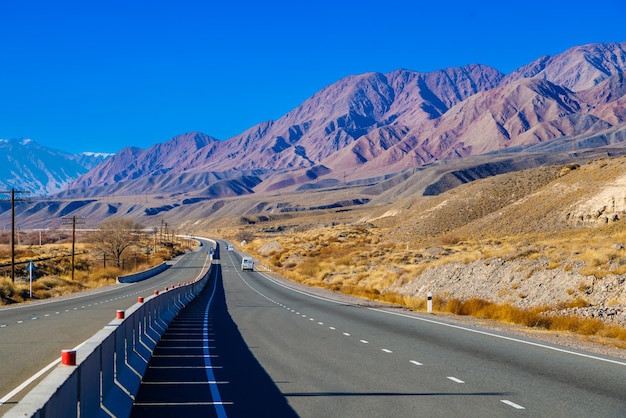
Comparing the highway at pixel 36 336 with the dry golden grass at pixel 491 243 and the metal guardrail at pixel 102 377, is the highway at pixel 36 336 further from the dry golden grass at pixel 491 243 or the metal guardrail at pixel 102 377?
the dry golden grass at pixel 491 243

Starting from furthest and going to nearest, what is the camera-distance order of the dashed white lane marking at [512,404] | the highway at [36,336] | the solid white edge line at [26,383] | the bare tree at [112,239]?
the bare tree at [112,239] < the highway at [36,336] < the solid white edge line at [26,383] < the dashed white lane marking at [512,404]

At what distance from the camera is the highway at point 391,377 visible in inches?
360

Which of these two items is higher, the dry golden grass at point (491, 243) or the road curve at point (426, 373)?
the dry golden grass at point (491, 243)

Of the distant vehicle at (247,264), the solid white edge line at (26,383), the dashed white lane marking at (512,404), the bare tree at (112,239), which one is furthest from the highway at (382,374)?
the bare tree at (112,239)

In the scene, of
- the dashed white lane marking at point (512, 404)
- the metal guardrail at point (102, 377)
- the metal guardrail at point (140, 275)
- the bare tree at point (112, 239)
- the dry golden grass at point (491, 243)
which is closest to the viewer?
the metal guardrail at point (102, 377)

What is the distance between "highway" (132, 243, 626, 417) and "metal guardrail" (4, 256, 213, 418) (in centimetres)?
Result: 47

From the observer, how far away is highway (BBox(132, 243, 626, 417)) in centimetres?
915

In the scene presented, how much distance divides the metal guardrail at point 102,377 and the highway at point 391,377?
469 millimetres

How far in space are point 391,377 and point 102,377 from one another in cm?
526

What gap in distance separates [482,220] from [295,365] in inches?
2600

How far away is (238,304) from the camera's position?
33.6 metres

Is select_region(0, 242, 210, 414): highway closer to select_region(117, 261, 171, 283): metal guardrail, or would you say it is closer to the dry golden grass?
the dry golden grass

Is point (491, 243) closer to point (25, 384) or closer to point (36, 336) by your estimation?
point (36, 336)

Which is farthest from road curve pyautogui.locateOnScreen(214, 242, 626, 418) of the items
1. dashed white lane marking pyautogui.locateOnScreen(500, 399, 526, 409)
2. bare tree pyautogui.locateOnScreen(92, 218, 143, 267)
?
bare tree pyautogui.locateOnScreen(92, 218, 143, 267)
